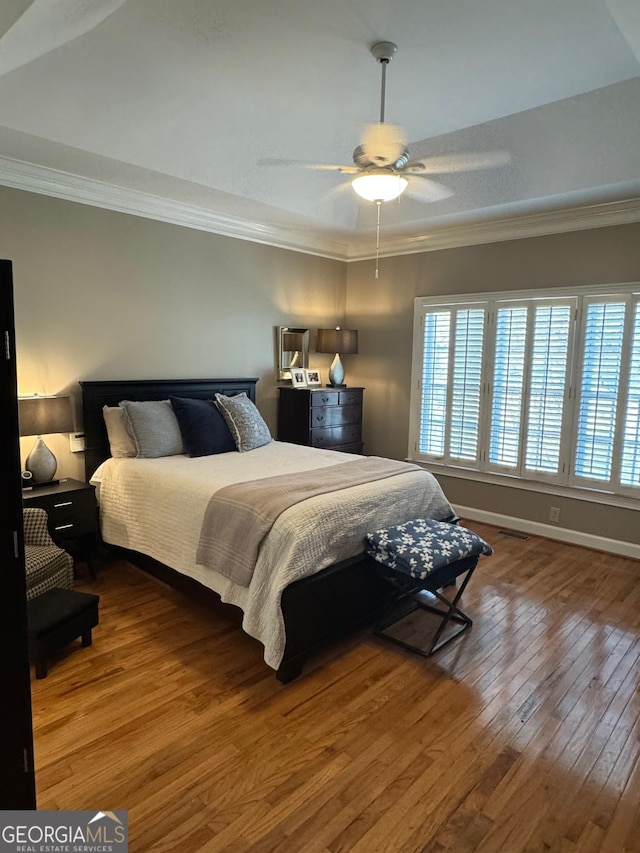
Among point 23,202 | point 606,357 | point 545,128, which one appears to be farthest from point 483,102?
point 23,202

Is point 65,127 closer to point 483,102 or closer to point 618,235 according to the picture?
point 483,102

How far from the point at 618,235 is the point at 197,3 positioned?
3311 mm

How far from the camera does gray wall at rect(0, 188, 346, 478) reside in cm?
355

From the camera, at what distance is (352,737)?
2.16 m

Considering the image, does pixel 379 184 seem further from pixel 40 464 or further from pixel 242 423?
pixel 40 464

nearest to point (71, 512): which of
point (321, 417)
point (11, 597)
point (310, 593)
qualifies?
point (310, 593)

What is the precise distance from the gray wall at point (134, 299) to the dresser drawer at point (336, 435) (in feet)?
1.73

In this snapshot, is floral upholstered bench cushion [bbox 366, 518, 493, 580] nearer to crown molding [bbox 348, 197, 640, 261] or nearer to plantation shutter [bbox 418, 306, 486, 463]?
plantation shutter [bbox 418, 306, 486, 463]

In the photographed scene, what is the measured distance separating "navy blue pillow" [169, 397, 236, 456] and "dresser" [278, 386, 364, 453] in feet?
3.68

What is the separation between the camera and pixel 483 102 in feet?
10.1

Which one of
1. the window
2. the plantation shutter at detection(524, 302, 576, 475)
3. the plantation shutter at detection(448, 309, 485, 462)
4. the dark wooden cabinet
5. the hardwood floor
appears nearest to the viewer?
the dark wooden cabinet

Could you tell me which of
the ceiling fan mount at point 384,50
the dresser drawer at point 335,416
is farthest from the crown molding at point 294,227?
the ceiling fan mount at point 384,50

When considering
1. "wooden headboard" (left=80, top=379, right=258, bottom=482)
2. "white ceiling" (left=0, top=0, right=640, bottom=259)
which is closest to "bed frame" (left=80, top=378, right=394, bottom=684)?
"wooden headboard" (left=80, top=379, right=258, bottom=482)

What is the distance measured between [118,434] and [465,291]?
328cm
